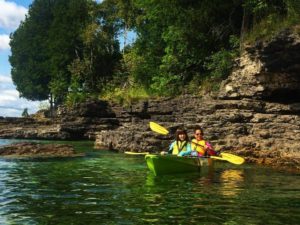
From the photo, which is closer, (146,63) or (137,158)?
(137,158)

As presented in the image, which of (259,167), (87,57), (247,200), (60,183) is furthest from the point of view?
(87,57)

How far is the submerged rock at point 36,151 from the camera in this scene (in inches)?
708


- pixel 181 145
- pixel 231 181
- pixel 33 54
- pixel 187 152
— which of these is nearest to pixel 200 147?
pixel 187 152

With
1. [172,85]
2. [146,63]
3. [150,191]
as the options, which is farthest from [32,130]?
[150,191]

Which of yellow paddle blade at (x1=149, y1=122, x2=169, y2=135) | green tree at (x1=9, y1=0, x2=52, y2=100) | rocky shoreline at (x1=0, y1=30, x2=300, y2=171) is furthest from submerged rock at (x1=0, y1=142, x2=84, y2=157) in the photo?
green tree at (x1=9, y1=0, x2=52, y2=100)

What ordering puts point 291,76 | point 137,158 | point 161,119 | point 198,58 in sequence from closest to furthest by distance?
point 291,76
point 137,158
point 161,119
point 198,58

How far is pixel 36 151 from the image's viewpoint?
60.3 ft

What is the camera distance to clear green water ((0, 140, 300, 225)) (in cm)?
716

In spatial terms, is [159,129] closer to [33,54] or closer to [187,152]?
[187,152]

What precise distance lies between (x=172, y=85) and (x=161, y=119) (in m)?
3.05

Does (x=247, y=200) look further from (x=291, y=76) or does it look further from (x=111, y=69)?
(x=111, y=69)

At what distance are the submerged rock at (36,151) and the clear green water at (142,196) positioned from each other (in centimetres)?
335

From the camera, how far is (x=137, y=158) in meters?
17.9

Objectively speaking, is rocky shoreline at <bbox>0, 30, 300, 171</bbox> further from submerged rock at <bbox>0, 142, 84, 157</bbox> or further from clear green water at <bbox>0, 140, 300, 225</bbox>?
submerged rock at <bbox>0, 142, 84, 157</bbox>
